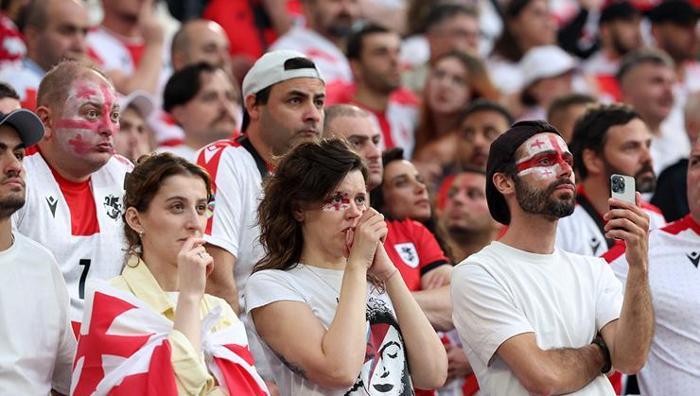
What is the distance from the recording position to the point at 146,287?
5.67m

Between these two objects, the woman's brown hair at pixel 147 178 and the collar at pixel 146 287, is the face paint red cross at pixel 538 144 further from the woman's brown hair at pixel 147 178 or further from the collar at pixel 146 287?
the collar at pixel 146 287

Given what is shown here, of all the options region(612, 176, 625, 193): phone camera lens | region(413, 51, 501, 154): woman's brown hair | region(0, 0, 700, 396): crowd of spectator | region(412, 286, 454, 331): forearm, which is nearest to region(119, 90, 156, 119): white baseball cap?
region(0, 0, 700, 396): crowd of spectator

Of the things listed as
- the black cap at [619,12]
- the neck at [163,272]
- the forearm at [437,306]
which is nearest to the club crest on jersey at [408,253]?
the forearm at [437,306]

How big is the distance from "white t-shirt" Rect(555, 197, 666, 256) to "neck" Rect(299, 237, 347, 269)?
217 centimetres

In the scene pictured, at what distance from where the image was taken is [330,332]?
5703 millimetres

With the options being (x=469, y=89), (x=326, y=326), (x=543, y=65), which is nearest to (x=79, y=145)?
(x=326, y=326)

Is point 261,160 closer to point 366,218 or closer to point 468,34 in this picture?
point 366,218

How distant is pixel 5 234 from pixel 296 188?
1.31m

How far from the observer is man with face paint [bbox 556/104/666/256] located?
819 centimetres

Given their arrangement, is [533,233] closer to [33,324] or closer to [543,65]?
[33,324]

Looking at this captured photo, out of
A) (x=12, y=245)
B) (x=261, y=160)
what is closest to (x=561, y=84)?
(x=261, y=160)

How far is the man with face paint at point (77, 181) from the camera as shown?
21.5ft

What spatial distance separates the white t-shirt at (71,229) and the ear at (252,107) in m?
0.93

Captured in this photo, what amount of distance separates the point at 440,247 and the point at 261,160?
1314 millimetres
